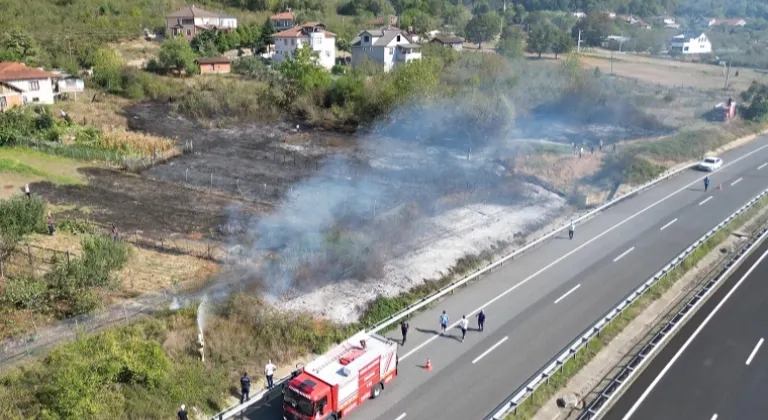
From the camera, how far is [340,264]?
23281 mm

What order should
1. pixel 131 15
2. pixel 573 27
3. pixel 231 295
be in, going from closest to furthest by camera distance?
1. pixel 231 295
2. pixel 131 15
3. pixel 573 27

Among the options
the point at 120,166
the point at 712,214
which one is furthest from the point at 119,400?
the point at 712,214

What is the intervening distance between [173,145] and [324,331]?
92.3 feet

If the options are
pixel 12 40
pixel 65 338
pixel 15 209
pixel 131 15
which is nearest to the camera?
pixel 65 338

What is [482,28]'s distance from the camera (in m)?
92.8

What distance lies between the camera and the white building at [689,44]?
99250mm

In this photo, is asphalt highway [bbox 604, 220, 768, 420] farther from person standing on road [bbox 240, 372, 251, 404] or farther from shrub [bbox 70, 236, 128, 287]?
shrub [bbox 70, 236, 128, 287]

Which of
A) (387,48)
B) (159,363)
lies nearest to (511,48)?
(387,48)

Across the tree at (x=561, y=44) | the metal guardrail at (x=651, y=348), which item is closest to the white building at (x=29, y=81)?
the metal guardrail at (x=651, y=348)

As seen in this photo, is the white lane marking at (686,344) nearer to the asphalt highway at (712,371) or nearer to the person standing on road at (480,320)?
the asphalt highway at (712,371)

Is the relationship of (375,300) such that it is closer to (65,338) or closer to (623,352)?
(623,352)

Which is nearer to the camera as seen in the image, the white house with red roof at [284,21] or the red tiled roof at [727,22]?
the white house with red roof at [284,21]

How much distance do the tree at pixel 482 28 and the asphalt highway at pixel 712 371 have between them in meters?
76.7

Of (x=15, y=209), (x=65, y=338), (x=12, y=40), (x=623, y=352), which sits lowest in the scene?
(x=623, y=352)
